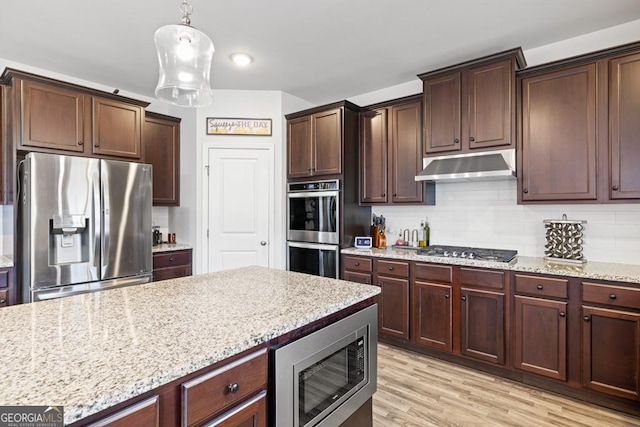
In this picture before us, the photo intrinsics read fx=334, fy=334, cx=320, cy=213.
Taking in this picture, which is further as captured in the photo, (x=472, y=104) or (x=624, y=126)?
(x=472, y=104)

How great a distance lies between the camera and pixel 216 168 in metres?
Answer: 3.85

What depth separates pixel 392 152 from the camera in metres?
3.50

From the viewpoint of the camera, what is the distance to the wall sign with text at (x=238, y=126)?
12.7 ft

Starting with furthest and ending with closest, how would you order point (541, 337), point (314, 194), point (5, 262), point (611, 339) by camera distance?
point (314, 194), point (5, 262), point (541, 337), point (611, 339)

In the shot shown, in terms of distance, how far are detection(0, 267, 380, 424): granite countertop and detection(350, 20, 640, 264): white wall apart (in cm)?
198

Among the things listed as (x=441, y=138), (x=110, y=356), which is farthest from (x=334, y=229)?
(x=110, y=356)

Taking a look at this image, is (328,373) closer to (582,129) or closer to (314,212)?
(314,212)

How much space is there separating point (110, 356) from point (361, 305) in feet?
3.61

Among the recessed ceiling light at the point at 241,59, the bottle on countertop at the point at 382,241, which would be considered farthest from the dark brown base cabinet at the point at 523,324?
the recessed ceiling light at the point at 241,59

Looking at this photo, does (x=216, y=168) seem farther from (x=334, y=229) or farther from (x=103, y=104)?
(x=334, y=229)

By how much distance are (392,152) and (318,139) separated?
81 cm

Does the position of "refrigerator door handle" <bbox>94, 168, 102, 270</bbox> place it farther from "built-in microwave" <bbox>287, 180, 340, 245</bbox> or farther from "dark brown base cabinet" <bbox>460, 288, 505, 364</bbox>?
"dark brown base cabinet" <bbox>460, 288, 505, 364</bbox>

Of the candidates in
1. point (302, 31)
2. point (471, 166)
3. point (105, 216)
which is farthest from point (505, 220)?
point (105, 216)

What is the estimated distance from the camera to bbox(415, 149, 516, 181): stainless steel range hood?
269cm
